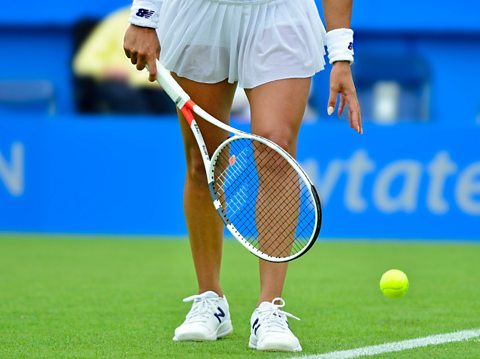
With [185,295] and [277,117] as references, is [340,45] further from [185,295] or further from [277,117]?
[185,295]

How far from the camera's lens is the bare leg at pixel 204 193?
14.7 ft

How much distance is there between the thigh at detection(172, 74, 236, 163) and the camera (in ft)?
14.7

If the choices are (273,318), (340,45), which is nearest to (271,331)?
(273,318)

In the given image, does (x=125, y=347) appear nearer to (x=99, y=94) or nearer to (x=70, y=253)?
(x=70, y=253)

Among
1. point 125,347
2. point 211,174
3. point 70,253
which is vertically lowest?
point 70,253

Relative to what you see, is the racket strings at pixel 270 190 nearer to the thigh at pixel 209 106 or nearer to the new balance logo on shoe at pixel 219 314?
the thigh at pixel 209 106

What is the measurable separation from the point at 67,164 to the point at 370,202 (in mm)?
2640

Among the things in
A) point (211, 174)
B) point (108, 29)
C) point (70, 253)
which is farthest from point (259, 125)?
point (108, 29)

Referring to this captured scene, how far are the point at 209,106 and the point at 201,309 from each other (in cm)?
77

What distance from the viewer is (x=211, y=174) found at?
4.23 m

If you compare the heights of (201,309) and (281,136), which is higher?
(281,136)

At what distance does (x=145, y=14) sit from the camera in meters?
4.36

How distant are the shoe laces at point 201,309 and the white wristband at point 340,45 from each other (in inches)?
40.7

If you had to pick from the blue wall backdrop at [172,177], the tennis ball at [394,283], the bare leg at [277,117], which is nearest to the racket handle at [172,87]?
the bare leg at [277,117]
